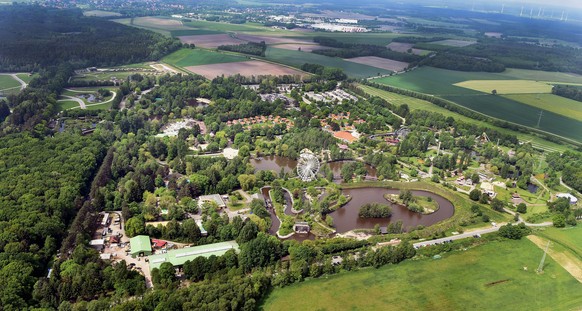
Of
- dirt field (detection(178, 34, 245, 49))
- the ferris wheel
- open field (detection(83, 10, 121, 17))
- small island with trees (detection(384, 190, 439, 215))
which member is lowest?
small island with trees (detection(384, 190, 439, 215))

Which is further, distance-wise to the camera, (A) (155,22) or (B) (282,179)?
(A) (155,22)

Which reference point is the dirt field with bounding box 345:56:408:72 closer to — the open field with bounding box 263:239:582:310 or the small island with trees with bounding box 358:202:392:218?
the small island with trees with bounding box 358:202:392:218

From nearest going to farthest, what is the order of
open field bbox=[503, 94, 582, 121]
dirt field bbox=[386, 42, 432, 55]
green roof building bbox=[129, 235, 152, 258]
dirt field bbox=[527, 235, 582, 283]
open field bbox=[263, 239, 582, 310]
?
open field bbox=[263, 239, 582, 310] < green roof building bbox=[129, 235, 152, 258] < dirt field bbox=[527, 235, 582, 283] < open field bbox=[503, 94, 582, 121] < dirt field bbox=[386, 42, 432, 55]

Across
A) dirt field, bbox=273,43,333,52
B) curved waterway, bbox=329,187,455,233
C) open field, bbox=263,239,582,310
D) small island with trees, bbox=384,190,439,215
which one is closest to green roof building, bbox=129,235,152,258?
open field, bbox=263,239,582,310

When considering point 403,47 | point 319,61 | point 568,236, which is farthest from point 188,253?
point 403,47

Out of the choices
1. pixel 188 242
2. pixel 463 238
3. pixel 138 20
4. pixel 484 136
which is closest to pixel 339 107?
pixel 484 136

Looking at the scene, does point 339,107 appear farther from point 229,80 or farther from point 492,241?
point 492,241

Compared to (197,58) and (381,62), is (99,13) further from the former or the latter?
(381,62)

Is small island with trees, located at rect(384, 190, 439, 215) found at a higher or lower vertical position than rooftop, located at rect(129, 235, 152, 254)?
higher
